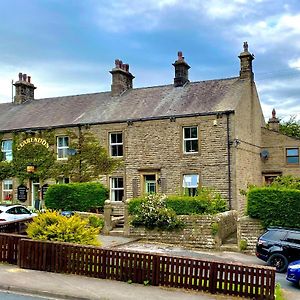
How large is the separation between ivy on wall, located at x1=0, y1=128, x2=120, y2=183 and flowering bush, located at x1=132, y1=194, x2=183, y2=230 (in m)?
6.79

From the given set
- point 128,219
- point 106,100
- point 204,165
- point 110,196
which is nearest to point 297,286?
point 128,219

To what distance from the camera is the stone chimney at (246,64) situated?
29000mm

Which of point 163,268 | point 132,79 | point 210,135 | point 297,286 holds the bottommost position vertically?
point 297,286

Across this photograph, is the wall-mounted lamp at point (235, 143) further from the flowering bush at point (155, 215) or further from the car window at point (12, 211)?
the car window at point (12, 211)

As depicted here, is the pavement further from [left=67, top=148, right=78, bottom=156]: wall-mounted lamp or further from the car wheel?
[left=67, top=148, right=78, bottom=156]: wall-mounted lamp

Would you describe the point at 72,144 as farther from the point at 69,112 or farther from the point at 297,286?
the point at 297,286

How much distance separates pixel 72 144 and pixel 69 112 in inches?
135

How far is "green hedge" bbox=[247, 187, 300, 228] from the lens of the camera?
2014 cm

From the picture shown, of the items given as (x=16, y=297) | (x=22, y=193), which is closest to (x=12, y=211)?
(x=22, y=193)

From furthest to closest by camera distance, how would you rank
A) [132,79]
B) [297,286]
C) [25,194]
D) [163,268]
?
[132,79]
[25,194]
[297,286]
[163,268]

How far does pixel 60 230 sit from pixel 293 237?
28.9 ft

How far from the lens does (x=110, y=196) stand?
2912 cm

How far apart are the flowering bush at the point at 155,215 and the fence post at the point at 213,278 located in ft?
34.5

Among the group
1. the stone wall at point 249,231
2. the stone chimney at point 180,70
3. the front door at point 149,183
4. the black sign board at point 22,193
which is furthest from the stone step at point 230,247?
the black sign board at point 22,193
